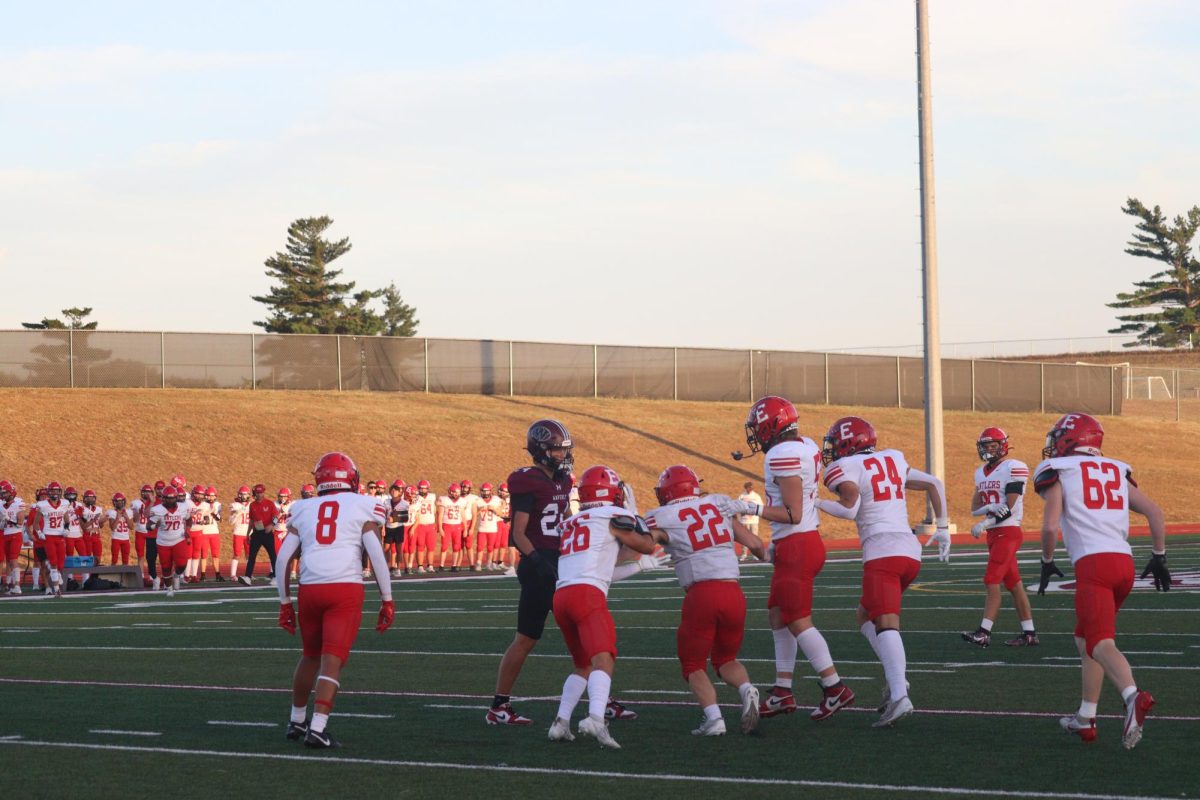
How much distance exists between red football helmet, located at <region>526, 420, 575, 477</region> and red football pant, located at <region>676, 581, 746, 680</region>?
1240mm

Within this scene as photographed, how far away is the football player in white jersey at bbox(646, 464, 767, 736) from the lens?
8.47m

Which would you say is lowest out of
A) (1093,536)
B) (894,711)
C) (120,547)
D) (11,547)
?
(120,547)

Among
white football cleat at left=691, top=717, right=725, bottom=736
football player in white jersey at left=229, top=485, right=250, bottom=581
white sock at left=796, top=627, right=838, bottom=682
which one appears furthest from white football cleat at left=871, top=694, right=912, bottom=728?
football player in white jersey at left=229, top=485, right=250, bottom=581

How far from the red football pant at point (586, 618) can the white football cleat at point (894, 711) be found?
155 centimetres

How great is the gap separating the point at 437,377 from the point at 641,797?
44005mm

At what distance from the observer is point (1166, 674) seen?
35.1 ft

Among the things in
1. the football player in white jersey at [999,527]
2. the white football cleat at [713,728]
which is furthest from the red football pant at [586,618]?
the football player in white jersey at [999,527]

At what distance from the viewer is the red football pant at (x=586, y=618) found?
833 cm

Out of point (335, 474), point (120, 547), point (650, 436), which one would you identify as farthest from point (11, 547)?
point (650, 436)

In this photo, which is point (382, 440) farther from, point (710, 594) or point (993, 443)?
point (710, 594)

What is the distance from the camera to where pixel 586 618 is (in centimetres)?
840

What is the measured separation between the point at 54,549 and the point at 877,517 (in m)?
19.3

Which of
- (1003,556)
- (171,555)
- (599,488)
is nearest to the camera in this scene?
(599,488)

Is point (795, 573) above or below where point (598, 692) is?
above
